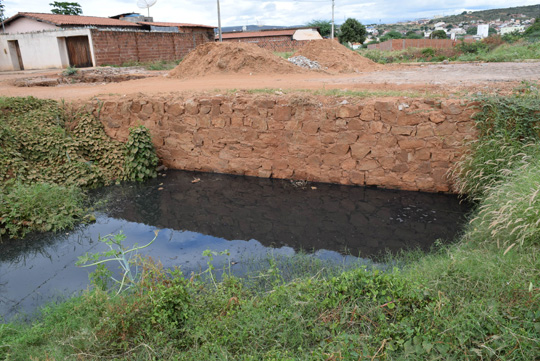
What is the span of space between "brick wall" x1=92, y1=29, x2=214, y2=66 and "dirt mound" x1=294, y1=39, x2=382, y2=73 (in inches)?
429

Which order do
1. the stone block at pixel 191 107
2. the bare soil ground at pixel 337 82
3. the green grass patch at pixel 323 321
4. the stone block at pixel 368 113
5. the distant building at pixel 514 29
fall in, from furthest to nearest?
1. the distant building at pixel 514 29
2. the bare soil ground at pixel 337 82
3. the stone block at pixel 191 107
4. the stone block at pixel 368 113
5. the green grass patch at pixel 323 321

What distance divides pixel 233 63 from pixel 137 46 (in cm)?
1150

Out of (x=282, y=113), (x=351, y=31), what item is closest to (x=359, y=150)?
(x=282, y=113)

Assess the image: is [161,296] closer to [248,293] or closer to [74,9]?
[248,293]

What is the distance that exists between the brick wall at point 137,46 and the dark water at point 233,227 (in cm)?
1582

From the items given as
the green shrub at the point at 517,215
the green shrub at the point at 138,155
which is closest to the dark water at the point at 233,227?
the green shrub at the point at 138,155

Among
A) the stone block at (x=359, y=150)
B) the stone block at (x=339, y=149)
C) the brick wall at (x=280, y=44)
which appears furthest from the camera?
the brick wall at (x=280, y=44)

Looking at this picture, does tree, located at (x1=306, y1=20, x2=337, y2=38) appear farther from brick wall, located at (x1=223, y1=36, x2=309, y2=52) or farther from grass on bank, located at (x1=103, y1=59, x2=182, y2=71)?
grass on bank, located at (x1=103, y1=59, x2=182, y2=71)

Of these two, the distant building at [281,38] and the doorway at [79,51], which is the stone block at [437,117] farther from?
the distant building at [281,38]

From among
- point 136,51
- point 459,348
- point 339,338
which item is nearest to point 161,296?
point 339,338

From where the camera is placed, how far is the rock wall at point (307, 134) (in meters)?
6.29

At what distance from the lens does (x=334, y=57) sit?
15180mm

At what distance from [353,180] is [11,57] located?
23.6 metres

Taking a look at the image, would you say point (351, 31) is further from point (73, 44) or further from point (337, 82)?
point (337, 82)
